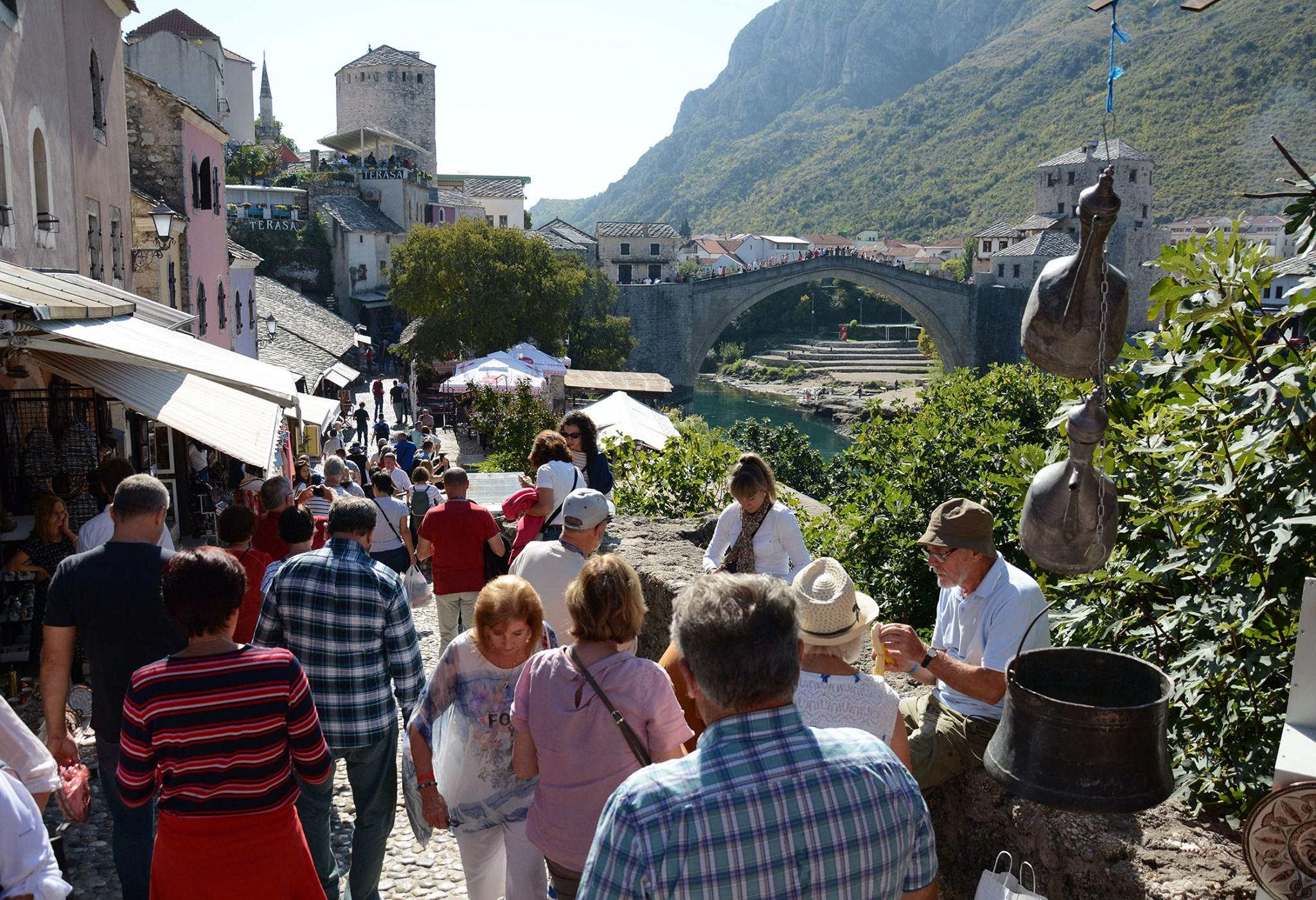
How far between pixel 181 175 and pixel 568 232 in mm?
47459

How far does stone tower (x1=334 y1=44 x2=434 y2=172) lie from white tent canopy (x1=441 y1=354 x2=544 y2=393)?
42.9 m

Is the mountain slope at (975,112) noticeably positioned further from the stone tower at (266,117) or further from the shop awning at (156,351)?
the stone tower at (266,117)

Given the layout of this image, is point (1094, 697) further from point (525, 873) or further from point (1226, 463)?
point (525, 873)

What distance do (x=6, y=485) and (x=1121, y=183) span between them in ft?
190

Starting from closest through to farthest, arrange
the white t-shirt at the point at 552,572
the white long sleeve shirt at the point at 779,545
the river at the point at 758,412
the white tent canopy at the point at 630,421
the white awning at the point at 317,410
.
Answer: the white t-shirt at the point at 552,572 → the white long sleeve shirt at the point at 779,545 → the white awning at the point at 317,410 → the white tent canopy at the point at 630,421 → the river at the point at 758,412

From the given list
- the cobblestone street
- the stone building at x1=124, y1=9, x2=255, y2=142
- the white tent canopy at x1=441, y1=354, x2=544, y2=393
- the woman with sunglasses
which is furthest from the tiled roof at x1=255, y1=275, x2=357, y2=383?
the cobblestone street

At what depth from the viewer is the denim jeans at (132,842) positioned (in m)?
3.13

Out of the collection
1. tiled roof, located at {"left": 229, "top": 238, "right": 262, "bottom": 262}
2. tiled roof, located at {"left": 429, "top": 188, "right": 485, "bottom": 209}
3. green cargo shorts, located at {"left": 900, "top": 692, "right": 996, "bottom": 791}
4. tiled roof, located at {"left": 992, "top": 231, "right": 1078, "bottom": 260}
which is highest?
tiled roof, located at {"left": 429, "top": 188, "right": 485, "bottom": 209}

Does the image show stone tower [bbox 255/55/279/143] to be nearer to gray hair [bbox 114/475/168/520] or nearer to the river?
the river

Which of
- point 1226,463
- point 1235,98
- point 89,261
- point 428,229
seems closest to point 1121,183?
point 1235,98

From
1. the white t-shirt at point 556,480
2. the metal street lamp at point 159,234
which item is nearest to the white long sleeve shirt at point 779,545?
the white t-shirt at point 556,480

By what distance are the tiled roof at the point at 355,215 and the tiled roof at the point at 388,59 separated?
690 inches

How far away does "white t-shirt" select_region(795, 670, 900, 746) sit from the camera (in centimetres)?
259

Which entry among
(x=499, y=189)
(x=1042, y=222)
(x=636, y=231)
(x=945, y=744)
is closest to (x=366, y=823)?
(x=945, y=744)
